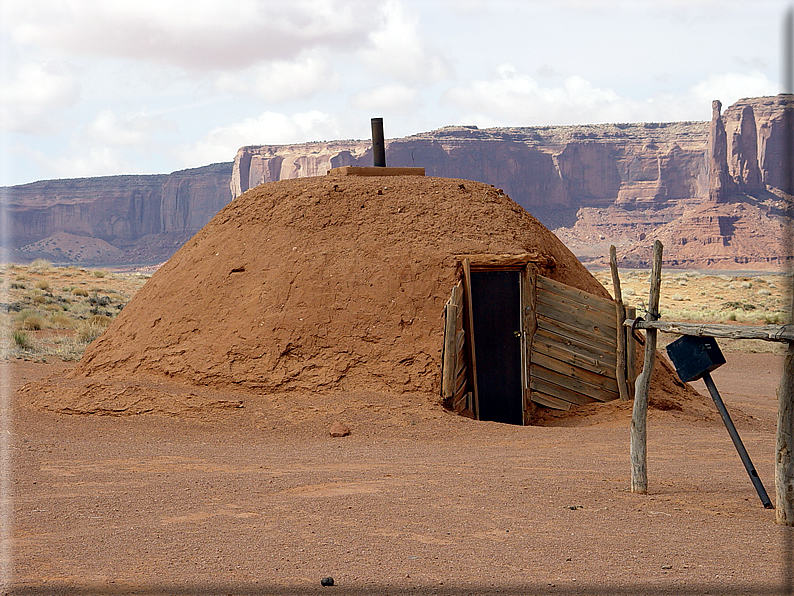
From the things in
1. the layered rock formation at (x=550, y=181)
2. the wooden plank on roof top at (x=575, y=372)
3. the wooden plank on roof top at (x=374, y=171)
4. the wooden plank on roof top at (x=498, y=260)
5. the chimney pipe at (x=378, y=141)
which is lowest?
the wooden plank on roof top at (x=575, y=372)

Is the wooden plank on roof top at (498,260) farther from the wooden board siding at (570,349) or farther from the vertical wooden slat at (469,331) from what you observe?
the wooden board siding at (570,349)

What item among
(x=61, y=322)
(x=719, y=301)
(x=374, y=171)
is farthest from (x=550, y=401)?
(x=719, y=301)

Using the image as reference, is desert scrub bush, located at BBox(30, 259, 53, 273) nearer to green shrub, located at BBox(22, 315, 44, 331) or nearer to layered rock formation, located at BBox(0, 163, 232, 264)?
green shrub, located at BBox(22, 315, 44, 331)

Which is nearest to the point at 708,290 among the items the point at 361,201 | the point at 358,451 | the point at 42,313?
the point at 42,313

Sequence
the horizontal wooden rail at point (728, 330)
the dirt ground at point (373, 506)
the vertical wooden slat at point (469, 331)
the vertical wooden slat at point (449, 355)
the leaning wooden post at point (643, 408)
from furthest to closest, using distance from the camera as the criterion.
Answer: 1. the vertical wooden slat at point (469, 331)
2. the vertical wooden slat at point (449, 355)
3. the leaning wooden post at point (643, 408)
4. the horizontal wooden rail at point (728, 330)
5. the dirt ground at point (373, 506)

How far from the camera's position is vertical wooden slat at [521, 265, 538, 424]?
957cm

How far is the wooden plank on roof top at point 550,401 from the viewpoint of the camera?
380 inches

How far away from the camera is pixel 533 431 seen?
28.4 feet

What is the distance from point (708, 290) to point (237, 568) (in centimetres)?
3775

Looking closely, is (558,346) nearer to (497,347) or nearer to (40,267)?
(497,347)

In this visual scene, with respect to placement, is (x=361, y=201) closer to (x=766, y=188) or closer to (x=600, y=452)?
(x=600, y=452)

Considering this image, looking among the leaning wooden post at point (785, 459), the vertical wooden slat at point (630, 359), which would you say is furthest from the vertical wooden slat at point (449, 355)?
the leaning wooden post at point (785, 459)

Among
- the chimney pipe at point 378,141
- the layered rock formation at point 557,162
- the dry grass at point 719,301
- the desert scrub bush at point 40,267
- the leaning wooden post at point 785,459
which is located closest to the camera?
the leaning wooden post at point 785,459

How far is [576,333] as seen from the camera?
9742 millimetres
